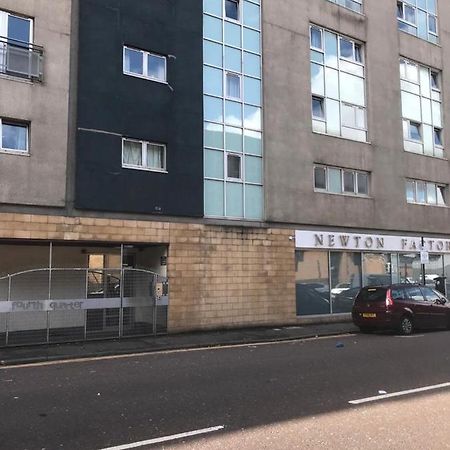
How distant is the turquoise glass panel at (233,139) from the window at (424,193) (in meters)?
8.97

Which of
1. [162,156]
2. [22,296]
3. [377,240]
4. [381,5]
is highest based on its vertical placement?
[381,5]

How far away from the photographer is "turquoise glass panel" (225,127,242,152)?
→ 17.8 metres

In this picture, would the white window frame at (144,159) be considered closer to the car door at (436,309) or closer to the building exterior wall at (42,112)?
the building exterior wall at (42,112)

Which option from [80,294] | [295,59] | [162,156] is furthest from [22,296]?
[295,59]

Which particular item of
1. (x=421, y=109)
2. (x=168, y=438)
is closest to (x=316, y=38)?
(x=421, y=109)

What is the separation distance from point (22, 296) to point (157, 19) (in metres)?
9.04

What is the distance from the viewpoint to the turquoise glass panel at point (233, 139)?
17.8m

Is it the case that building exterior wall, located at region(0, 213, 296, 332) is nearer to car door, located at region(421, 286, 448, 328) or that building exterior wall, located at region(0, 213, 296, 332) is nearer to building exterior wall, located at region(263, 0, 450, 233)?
building exterior wall, located at region(263, 0, 450, 233)

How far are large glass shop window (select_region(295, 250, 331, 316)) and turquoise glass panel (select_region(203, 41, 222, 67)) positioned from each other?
23.1 ft

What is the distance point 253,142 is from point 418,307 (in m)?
7.48

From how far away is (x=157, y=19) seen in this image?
54.3ft

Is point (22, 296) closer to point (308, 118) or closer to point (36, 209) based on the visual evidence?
point (36, 209)

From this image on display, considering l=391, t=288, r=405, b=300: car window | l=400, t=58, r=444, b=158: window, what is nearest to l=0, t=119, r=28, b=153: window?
l=391, t=288, r=405, b=300: car window

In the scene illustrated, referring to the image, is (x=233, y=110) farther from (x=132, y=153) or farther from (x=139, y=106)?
(x=132, y=153)
